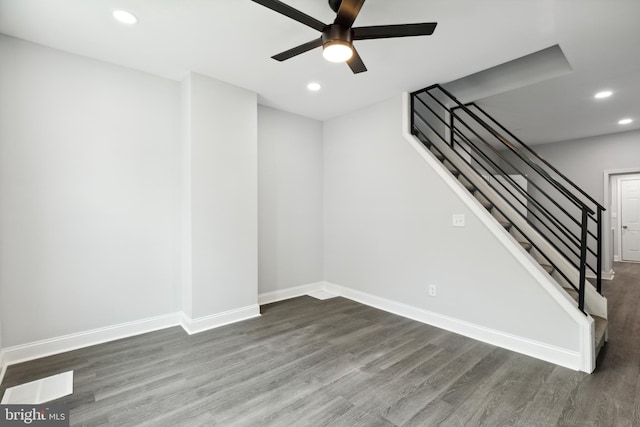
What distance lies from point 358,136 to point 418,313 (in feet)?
7.86

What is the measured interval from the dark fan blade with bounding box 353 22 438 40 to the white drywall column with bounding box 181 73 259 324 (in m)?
1.88

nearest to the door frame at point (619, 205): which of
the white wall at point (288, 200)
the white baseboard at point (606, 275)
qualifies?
the white baseboard at point (606, 275)

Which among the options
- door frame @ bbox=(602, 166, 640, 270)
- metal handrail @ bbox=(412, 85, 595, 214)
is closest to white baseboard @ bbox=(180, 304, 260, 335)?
metal handrail @ bbox=(412, 85, 595, 214)

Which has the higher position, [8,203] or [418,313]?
[8,203]

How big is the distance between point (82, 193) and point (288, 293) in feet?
8.71

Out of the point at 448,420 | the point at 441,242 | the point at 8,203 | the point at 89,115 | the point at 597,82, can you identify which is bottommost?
the point at 448,420

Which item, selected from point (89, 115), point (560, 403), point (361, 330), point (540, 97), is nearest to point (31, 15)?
point (89, 115)

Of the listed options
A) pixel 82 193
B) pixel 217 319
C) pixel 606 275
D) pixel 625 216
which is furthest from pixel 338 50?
pixel 625 216

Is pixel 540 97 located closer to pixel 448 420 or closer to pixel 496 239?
pixel 496 239

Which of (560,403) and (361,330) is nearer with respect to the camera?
(560,403)

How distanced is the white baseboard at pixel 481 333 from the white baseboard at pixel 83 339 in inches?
94.0

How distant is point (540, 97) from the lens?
3715mm

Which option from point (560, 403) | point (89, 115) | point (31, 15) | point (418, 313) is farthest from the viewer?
point (418, 313)

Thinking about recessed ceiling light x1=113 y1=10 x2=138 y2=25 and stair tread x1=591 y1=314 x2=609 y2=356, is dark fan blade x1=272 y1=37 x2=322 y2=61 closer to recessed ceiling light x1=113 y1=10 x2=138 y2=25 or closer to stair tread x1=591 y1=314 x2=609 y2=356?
recessed ceiling light x1=113 y1=10 x2=138 y2=25
